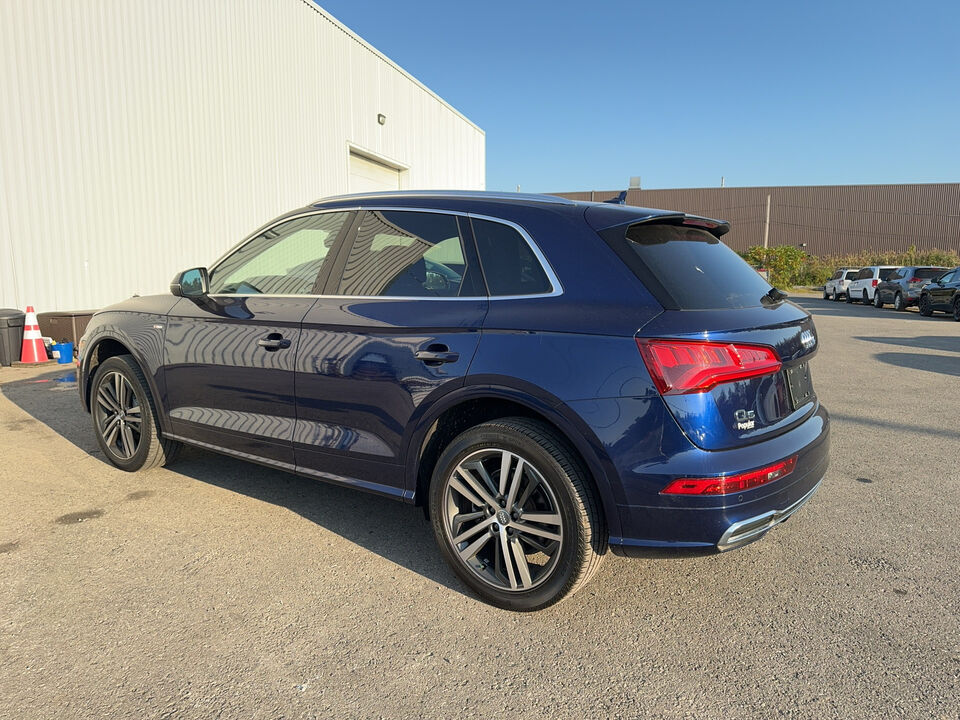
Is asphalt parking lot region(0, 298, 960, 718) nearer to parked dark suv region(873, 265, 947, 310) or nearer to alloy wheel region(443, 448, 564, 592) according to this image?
alloy wheel region(443, 448, 564, 592)

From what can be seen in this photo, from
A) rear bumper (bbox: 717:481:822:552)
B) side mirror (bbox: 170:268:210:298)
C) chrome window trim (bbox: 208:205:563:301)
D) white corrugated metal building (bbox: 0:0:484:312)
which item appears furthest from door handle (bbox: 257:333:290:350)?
white corrugated metal building (bbox: 0:0:484:312)

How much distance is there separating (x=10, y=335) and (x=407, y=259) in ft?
26.3

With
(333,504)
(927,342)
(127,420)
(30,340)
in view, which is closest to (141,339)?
(127,420)

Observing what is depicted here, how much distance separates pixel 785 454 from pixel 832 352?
986cm

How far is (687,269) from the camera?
291 centimetres

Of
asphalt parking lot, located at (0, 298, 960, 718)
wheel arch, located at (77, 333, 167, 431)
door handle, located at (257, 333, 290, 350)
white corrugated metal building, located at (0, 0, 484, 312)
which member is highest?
white corrugated metal building, located at (0, 0, 484, 312)

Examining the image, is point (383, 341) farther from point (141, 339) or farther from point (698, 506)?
point (141, 339)

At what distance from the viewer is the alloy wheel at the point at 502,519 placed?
112 inches

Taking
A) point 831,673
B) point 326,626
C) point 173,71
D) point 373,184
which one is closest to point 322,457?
point 326,626

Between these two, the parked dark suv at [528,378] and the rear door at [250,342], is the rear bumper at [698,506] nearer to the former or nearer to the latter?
the parked dark suv at [528,378]

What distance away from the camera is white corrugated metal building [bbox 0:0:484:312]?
31.8 feet

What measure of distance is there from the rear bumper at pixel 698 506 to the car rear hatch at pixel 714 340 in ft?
0.23

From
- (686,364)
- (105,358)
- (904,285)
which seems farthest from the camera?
(904,285)

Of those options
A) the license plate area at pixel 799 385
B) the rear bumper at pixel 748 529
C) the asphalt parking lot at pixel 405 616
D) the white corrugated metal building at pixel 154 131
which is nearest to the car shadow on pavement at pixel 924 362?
the asphalt parking lot at pixel 405 616
